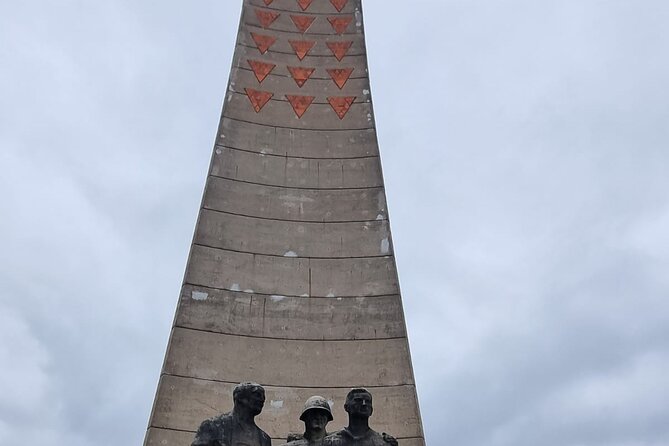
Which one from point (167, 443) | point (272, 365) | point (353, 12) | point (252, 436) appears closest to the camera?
point (252, 436)

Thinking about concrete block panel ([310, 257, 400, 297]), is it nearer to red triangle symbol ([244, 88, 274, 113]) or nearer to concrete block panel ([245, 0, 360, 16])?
red triangle symbol ([244, 88, 274, 113])

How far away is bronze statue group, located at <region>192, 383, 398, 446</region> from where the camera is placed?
24.7ft

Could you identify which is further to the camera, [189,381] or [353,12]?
[353,12]

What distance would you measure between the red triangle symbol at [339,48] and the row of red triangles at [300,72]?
391 mm

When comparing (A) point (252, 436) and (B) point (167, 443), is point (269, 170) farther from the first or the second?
(A) point (252, 436)

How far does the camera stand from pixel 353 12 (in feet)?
54.3

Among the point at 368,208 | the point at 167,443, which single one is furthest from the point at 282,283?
the point at 167,443

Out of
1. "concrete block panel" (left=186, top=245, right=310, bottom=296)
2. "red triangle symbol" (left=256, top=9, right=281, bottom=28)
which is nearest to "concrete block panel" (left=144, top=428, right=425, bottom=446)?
"concrete block panel" (left=186, top=245, right=310, bottom=296)

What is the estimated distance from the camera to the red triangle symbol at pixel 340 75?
50.6 ft

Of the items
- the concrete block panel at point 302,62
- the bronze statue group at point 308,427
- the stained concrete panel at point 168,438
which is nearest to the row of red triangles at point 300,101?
the concrete block panel at point 302,62

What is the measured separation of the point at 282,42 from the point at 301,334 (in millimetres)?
6369

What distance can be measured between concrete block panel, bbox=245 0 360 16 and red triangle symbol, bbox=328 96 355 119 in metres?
2.35

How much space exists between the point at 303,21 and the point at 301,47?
782mm

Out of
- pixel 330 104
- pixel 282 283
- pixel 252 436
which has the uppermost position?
pixel 330 104
